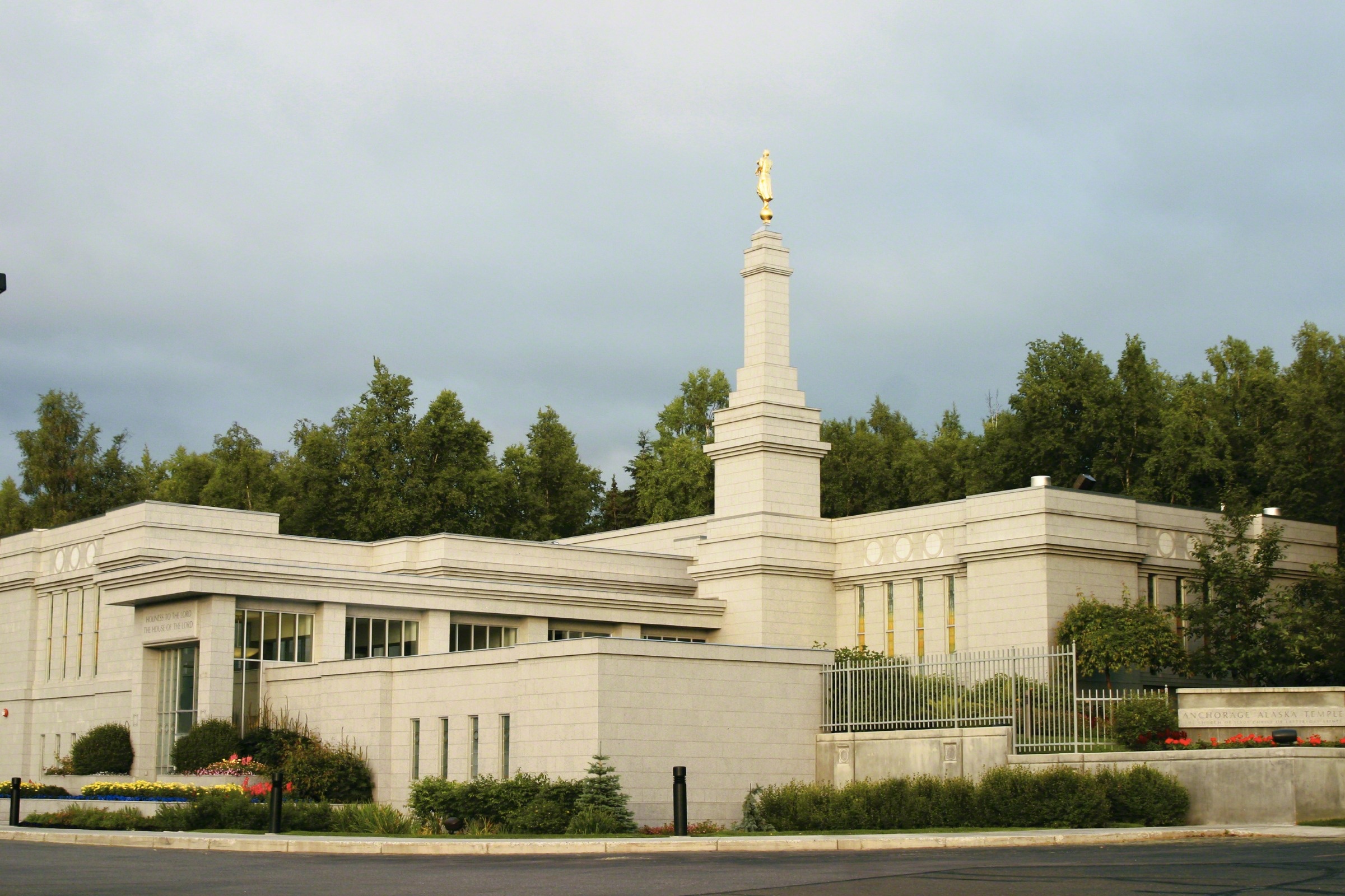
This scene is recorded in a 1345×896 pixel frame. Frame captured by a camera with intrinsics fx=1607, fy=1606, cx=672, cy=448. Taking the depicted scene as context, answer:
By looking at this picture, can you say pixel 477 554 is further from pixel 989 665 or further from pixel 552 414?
pixel 552 414

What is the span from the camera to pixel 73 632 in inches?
2248

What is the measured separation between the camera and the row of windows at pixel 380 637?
48.7 m

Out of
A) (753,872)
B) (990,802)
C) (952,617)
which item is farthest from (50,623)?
(753,872)

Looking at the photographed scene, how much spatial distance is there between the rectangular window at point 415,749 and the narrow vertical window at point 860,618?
64.6ft

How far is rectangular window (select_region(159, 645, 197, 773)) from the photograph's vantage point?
45.8 metres

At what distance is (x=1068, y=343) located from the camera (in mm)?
74438

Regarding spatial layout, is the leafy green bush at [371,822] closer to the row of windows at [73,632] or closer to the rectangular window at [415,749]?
the rectangular window at [415,749]

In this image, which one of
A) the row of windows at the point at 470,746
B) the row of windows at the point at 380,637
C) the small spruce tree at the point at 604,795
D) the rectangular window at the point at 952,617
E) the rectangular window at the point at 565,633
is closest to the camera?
the small spruce tree at the point at 604,795

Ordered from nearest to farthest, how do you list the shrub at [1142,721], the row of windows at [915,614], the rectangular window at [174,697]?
the shrub at [1142,721]
the rectangular window at [174,697]
the row of windows at [915,614]

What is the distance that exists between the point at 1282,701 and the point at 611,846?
48.5 feet

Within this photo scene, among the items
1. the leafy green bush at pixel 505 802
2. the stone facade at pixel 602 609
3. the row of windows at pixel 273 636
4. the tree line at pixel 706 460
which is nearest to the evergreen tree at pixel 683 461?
the tree line at pixel 706 460

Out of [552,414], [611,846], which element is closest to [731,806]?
[611,846]

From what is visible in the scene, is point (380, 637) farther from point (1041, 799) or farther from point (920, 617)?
point (1041, 799)

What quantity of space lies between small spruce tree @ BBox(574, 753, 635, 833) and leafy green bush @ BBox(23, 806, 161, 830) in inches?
356
